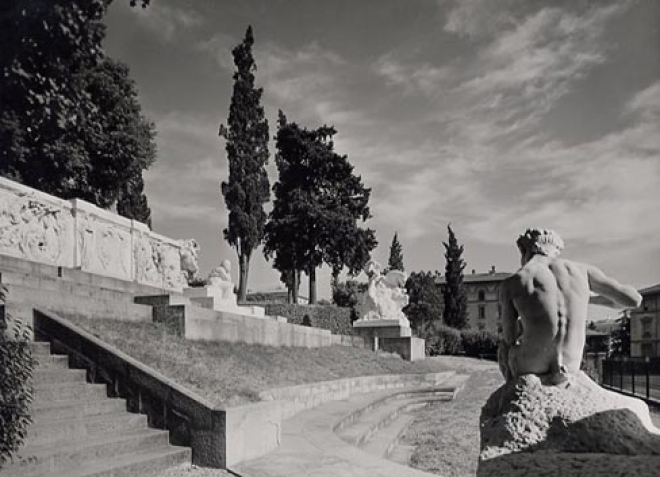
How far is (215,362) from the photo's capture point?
29.1 feet

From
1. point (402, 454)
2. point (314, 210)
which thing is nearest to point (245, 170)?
point (314, 210)

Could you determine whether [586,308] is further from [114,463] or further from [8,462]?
[8,462]

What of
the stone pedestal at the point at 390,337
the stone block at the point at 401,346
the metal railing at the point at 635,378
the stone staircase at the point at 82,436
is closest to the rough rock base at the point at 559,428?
the stone staircase at the point at 82,436

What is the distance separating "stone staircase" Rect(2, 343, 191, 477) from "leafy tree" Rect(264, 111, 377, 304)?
30.8 m

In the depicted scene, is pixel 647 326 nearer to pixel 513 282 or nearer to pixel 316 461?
pixel 316 461

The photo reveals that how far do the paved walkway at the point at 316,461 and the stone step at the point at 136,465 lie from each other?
1.98 feet

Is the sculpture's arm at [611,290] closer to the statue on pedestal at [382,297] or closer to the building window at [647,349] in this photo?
the statue on pedestal at [382,297]

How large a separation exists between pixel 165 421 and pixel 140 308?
3809mm

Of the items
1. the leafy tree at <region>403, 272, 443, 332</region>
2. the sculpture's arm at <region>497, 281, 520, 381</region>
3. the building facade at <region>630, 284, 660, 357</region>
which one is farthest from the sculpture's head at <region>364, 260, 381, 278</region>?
the building facade at <region>630, 284, 660, 357</region>

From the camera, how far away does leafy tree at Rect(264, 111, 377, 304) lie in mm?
37375

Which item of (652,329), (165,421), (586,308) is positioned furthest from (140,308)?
(652,329)

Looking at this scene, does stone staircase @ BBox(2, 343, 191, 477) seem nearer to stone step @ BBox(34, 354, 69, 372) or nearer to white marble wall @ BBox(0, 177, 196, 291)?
stone step @ BBox(34, 354, 69, 372)

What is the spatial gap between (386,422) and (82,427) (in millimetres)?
6616

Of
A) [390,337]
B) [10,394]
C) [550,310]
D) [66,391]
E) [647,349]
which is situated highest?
[550,310]
